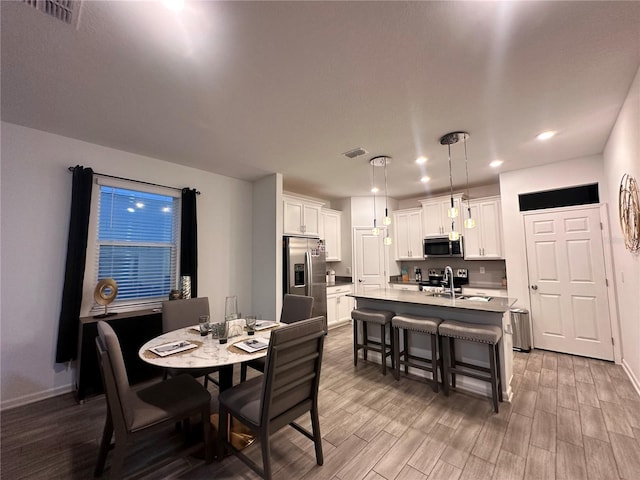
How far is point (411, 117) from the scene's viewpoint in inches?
102

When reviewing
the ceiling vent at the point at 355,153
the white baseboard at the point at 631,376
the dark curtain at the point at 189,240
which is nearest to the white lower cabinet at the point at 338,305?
the dark curtain at the point at 189,240

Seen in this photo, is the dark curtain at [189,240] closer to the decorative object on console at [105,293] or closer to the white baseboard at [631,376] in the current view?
the decorative object on console at [105,293]

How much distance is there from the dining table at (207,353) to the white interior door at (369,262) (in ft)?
12.0

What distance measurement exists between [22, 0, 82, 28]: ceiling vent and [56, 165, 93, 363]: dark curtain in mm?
1868

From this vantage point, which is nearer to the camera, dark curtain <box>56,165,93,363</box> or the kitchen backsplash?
dark curtain <box>56,165,93,363</box>

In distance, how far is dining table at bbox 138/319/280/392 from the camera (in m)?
1.70

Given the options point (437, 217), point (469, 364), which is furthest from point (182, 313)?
point (437, 217)

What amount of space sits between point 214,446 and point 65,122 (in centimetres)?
330

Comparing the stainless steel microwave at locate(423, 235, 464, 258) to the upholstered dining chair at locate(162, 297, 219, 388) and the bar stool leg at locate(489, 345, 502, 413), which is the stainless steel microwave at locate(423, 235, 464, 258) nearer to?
the bar stool leg at locate(489, 345, 502, 413)

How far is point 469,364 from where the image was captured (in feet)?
8.98

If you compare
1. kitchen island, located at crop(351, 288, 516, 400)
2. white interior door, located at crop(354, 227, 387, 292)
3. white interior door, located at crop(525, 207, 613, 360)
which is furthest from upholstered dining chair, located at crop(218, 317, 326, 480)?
white interior door, located at crop(354, 227, 387, 292)

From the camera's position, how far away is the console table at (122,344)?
2.66 meters

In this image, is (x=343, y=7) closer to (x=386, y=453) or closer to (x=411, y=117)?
(x=411, y=117)

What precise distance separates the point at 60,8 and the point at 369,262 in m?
5.32
